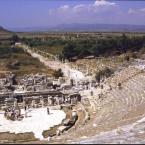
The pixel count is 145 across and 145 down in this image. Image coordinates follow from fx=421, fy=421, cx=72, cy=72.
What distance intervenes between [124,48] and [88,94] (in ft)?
195

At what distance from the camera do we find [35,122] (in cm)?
4300

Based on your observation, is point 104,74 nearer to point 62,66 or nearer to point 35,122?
point 62,66

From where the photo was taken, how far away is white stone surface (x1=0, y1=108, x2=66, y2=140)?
40562 mm

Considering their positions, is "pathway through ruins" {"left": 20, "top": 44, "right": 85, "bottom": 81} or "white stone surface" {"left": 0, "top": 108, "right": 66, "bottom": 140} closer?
"white stone surface" {"left": 0, "top": 108, "right": 66, "bottom": 140}

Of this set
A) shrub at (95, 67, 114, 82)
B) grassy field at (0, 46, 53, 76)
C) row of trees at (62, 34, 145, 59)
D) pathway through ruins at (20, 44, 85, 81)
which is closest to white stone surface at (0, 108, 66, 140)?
shrub at (95, 67, 114, 82)

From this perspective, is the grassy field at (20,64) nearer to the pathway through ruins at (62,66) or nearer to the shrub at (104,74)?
the pathway through ruins at (62,66)

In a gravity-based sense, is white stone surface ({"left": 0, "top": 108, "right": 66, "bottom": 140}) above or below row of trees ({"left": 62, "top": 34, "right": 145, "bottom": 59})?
below

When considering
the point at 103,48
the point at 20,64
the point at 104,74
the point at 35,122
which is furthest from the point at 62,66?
the point at 35,122

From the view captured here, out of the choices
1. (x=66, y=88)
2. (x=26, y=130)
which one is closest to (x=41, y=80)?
(x=66, y=88)

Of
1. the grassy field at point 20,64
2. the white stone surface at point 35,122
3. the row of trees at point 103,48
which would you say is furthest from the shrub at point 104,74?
the row of trees at point 103,48

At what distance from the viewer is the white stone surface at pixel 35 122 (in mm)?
40562

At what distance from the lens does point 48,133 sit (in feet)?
127

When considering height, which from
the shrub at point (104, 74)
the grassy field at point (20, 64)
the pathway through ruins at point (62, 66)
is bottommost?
the grassy field at point (20, 64)

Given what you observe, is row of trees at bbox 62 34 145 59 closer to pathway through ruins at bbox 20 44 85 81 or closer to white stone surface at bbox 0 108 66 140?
pathway through ruins at bbox 20 44 85 81
